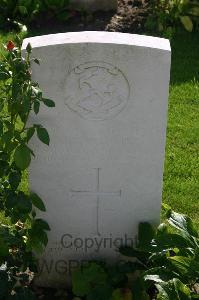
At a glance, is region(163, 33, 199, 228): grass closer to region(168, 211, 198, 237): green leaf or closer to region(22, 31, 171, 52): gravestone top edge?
region(168, 211, 198, 237): green leaf

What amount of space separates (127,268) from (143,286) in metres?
0.16

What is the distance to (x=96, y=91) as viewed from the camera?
306cm

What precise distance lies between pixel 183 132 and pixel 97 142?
2.06 meters

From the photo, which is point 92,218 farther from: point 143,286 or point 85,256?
point 143,286

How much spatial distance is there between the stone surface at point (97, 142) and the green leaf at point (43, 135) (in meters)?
0.15

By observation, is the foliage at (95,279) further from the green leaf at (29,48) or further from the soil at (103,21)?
the soil at (103,21)

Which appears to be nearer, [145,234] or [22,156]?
[22,156]

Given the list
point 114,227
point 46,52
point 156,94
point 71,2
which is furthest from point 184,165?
point 71,2

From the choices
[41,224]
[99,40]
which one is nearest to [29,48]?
[99,40]

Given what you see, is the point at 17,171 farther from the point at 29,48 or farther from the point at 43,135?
the point at 29,48

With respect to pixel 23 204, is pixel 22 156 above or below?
above

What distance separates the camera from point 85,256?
354 cm

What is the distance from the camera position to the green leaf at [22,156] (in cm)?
303

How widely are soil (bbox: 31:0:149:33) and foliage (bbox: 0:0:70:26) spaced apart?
2.5 inches
